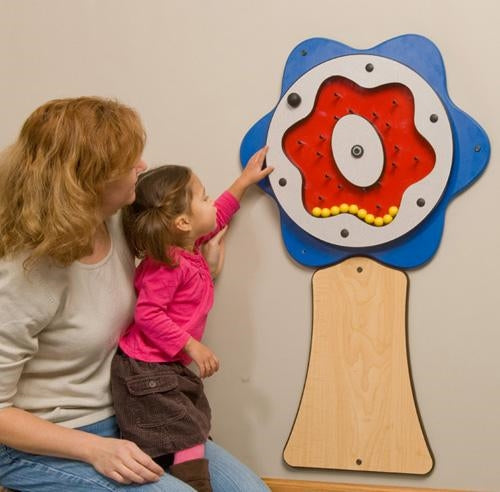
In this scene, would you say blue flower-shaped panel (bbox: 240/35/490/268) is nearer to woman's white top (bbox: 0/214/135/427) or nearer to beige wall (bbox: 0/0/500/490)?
beige wall (bbox: 0/0/500/490)

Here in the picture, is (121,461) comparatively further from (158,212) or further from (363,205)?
(363,205)

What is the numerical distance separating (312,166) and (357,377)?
1.28 ft

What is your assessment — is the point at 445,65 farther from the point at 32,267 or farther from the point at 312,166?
the point at 32,267

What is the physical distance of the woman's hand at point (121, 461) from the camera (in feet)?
3.27

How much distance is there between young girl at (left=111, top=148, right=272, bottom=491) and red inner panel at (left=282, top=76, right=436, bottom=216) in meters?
0.21

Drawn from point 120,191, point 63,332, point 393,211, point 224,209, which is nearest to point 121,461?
point 63,332

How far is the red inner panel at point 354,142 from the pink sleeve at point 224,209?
0.41ft

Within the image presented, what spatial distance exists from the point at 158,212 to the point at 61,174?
211 millimetres

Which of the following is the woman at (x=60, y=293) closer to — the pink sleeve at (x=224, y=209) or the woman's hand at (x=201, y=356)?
the woman's hand at (x=201, y=356)

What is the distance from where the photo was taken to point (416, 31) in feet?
4.07

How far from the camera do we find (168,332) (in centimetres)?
114

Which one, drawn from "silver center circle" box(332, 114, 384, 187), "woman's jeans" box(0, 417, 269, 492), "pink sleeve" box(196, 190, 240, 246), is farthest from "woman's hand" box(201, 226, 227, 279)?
"woman's jeans" box(0, 417, 269, 492)

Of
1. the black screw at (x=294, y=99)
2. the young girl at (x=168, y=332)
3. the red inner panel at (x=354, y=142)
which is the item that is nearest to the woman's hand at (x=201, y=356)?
the young girl at (x=168, y=332)

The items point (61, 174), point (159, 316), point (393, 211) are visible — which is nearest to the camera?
point (61, 174)
